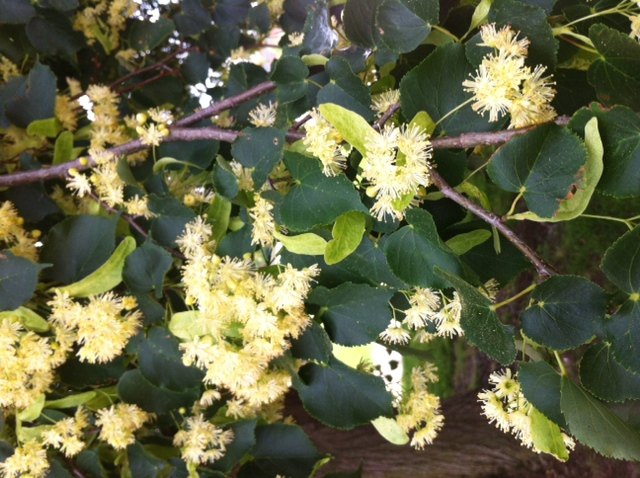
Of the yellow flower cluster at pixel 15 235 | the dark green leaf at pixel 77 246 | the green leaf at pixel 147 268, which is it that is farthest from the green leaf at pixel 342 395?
the yellow flower cluster at pixel 15 235

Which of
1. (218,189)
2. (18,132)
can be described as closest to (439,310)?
(218,189)

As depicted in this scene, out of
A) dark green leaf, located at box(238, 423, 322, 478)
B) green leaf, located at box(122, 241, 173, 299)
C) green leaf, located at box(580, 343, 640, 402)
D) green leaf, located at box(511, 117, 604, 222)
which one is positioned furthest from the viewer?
dark green leaf, located at box(238, 423, 322, 478)

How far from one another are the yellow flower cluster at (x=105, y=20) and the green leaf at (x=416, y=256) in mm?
958

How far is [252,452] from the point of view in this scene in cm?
115

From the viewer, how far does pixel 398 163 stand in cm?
63

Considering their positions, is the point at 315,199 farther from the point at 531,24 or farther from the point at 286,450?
the point at 286,450

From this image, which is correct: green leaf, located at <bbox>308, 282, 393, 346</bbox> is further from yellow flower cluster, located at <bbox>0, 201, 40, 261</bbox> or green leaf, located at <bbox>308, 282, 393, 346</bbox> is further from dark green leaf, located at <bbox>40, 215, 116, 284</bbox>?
yellow flower cluster, located at <bbox>0, 201, 40, 261</bbox>

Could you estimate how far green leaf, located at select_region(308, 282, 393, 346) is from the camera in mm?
821

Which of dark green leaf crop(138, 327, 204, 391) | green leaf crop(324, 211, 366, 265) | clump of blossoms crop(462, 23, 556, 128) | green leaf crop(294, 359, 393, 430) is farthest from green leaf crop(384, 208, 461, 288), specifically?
dark green leaf crop(138, 327, 204, 391)

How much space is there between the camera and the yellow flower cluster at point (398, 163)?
2.02 ft

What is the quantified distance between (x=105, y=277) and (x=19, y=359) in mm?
166

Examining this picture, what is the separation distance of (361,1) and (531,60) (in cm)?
23

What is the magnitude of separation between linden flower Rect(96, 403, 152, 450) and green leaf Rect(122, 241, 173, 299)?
0.22 metres

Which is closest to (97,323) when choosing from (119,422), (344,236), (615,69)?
(119,422)
